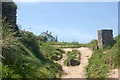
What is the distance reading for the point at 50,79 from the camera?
4.95 m

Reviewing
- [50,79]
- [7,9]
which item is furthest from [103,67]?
[7,9]

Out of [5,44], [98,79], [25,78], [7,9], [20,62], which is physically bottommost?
[98,79]

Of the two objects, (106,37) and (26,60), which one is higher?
(106,37)

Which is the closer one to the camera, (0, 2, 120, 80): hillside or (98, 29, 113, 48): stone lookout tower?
(0, 2, 120, 80): hillside

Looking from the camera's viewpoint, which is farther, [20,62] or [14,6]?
[14,6]

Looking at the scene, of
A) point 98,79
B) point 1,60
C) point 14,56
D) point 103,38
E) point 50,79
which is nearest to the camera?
point 1,60

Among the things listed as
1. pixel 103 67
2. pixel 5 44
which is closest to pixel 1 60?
pixel 5 44

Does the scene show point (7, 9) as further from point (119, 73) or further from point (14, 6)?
point (119, 73)

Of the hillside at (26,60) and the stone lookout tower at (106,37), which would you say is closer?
the hillside at (26,60)

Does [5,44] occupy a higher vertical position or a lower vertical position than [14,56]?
higher

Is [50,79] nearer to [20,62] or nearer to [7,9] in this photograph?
[20,62]

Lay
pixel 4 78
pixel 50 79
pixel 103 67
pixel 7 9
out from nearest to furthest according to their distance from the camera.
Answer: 1. pixel 4 78
2. pixel 50 79
3. pixel 103 67
4. pixel 7 9

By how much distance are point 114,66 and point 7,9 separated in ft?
16.3

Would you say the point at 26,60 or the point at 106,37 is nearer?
the point at 26,60
